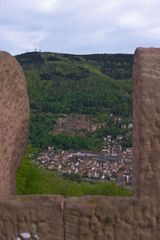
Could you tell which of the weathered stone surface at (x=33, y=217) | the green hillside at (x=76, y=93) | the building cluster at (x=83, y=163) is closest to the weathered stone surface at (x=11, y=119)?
the weathered stone surface at (x=33, y=217)

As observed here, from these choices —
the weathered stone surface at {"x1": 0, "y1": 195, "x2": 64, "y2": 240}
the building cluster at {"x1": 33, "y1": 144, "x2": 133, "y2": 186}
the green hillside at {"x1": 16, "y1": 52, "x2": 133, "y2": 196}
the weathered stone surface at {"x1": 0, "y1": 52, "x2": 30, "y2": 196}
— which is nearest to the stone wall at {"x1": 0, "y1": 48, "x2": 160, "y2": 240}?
the weathered stone surface at {"x1": 0, "y1": 195, "x2": 64, "y2": 240}

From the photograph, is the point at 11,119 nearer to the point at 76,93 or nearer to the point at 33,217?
the point at 33,217

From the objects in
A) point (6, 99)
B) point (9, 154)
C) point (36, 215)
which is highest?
point (6, 99)

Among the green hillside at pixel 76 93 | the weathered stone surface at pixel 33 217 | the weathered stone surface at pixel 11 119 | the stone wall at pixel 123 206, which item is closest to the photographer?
the stone wall at pixel 123 206

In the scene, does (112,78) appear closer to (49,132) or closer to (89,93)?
(89,93)

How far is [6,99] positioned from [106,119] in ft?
156

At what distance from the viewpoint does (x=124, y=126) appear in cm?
4412

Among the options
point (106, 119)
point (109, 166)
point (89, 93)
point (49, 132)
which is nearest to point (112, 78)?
point (89, 93)

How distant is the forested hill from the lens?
54.1m

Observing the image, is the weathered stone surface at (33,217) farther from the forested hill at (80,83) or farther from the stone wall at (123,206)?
the forested hill at (80,83)

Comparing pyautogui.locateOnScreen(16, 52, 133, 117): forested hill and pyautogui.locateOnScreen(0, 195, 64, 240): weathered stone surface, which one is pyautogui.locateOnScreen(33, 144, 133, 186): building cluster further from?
pyautogui.locateOnScreen(0, 195, 64, 240): weathered stone surface

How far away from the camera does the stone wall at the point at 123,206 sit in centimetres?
424

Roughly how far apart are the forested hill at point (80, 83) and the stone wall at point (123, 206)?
4168 centimetres

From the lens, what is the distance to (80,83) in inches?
2442
